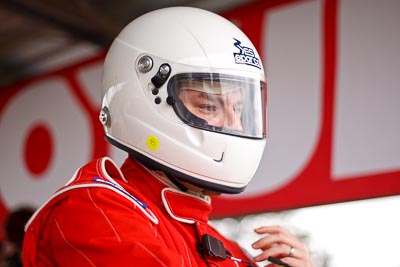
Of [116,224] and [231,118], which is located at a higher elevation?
[231,118]

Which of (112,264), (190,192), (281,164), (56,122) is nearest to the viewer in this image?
(112,264)

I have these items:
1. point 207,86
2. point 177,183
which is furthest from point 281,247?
point 207,86

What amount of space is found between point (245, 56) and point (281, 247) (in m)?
0.38

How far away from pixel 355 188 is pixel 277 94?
0.62 m

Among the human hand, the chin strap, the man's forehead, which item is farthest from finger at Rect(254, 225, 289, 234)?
the man's forehead

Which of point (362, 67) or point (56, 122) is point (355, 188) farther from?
point (56, 122)

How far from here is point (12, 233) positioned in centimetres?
271

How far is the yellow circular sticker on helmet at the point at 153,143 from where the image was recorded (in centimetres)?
120

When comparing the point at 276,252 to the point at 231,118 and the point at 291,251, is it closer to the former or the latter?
the point at 291,251

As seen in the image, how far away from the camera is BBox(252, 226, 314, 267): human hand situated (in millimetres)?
1240

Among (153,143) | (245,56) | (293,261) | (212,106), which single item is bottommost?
(293,261)

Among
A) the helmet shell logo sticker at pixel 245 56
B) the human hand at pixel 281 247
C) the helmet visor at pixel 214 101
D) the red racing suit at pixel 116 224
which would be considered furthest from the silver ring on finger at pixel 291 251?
the helmet shell logo sticker at pixel 245 56

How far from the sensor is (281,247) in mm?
1243

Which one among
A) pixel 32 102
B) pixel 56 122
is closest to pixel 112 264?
pixel 56 122
